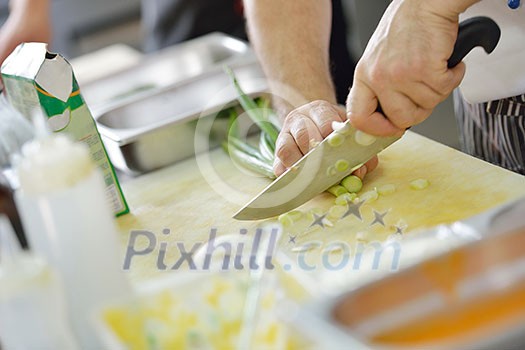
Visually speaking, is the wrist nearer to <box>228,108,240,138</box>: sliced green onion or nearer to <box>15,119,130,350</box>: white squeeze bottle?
<box>228,108,240,138</box>: sliced green onion

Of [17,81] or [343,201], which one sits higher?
[17,81]

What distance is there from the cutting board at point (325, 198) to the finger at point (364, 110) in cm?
15

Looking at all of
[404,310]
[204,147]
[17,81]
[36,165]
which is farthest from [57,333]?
[204,147]

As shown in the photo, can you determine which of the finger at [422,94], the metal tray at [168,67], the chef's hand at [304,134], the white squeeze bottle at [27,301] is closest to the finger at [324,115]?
the chef's hand at [304,134]

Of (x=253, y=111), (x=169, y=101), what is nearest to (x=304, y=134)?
(x=253, y=111)

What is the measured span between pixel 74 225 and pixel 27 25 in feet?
4.41

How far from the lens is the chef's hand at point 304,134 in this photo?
1.58m

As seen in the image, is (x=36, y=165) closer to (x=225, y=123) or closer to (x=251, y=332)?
(x=251, y=332)

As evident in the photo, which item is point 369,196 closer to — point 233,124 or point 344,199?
point 344,199

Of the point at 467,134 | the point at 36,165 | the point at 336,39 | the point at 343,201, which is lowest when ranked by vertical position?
the point at 336,39

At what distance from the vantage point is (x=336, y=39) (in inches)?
117

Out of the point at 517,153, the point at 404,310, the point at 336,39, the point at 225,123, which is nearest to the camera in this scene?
the point at 404,310

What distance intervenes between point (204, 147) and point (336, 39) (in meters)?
1.24

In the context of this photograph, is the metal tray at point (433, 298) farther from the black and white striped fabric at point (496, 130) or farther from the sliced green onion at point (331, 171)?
the black and white striped fabric at point (496, 130)
